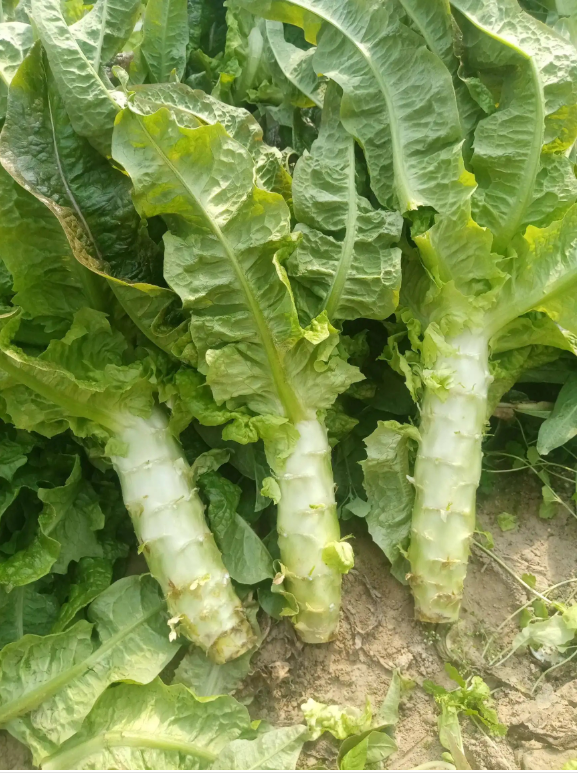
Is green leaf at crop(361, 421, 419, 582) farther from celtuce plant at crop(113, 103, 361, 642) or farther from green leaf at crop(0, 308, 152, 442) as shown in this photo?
green leaf at crop(0, 308, 152, 442)

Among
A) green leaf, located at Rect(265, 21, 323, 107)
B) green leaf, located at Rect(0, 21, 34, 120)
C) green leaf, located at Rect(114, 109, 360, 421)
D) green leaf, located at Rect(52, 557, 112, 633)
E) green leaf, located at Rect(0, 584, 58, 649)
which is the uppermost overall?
green leaf, located at Rect(265, 21, 323, 107)

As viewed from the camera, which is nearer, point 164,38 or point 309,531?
point 309,531

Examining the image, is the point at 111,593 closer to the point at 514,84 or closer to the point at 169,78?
the point at 169,78

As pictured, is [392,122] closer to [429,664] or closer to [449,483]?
[449,483]

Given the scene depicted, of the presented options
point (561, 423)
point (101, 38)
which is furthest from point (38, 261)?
point (561, 423)

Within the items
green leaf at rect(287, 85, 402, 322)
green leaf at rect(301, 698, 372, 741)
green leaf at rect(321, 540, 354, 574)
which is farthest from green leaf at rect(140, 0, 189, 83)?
green leaf at rect(301, 698, 372, 741)

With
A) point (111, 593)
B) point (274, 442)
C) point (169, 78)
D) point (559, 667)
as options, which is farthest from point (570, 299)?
point (111, 593)

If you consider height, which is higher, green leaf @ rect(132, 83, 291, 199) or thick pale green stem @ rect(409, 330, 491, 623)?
green leaf @ rect(132, 83, 291, 199)
